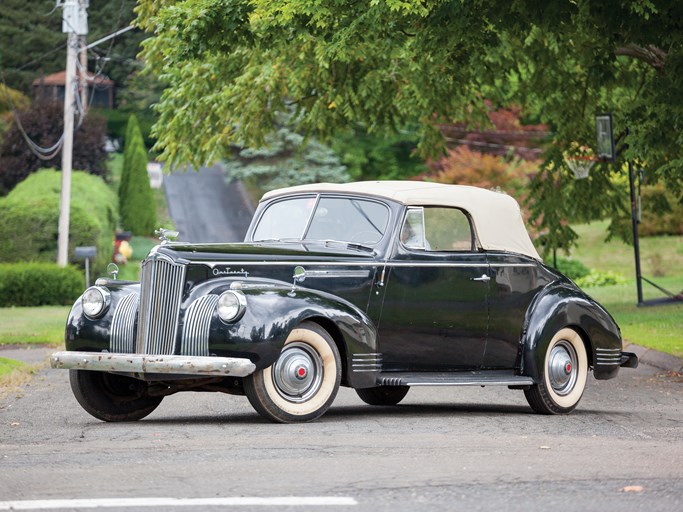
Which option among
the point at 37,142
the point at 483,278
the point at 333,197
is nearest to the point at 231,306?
the point at 333,197

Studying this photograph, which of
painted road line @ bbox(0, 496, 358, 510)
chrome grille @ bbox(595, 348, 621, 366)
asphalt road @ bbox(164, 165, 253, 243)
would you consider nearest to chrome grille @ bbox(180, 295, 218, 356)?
painted road line @ bbox(0, 496, 358, 510)

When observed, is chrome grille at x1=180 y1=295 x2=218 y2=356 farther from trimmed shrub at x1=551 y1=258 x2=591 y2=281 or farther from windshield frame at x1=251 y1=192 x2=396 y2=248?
trimmed shrub at x1=551 y1=258 x2=591 y2=281

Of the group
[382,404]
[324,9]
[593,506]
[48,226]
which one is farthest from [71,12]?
[593,506]

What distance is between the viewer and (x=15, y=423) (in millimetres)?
10578

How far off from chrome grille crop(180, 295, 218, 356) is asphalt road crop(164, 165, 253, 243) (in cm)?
4192

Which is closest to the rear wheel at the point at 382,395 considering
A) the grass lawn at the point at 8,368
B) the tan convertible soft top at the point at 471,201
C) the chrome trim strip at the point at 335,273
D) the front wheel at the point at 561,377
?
the front wheel at the point at 561,377

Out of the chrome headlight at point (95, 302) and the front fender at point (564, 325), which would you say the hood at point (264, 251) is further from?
the front fender at point (564, 325)

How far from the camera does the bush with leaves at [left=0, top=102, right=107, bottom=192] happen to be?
5478 centimetres

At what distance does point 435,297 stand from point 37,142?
4663 cm

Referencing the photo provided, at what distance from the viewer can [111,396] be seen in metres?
10.8

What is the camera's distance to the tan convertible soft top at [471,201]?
1137 cm

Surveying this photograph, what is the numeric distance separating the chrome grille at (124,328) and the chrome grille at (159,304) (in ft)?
0.42

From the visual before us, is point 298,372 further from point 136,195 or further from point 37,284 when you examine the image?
point 136,195

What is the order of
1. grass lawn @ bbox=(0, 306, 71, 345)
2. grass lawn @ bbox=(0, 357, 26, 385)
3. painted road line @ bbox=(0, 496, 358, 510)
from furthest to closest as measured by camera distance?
1. grass lawn @ bbox=(0, 306, 71, 345)
2. grass lawn @ bbox=(0, 357, 26, 385)
3. painted road line @ bbox=(0, 496, 358, 510)
